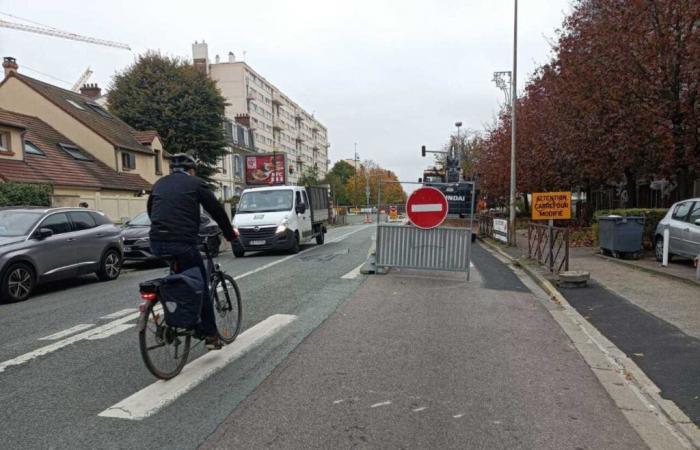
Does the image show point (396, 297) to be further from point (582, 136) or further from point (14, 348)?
point (582, 136)

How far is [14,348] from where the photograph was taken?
556 centimetres

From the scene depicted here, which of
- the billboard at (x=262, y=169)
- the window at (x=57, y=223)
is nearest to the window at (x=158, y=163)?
the billboard at (x=262, y=169)

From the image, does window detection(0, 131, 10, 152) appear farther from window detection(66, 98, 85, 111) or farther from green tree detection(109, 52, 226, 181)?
green tree detection(109, 52, 226, 181)

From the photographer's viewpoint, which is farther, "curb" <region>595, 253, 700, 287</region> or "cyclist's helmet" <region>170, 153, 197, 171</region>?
"curb" <region>595, 253, 700, 287</region>

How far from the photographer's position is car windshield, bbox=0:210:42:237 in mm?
9312

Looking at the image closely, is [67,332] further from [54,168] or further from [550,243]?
[54,168]

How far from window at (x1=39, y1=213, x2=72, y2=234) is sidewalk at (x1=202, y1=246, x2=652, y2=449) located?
20.8 ft

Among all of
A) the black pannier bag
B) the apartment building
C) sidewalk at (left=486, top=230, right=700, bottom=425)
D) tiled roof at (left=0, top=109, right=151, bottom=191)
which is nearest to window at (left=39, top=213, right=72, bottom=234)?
the black pannier bag

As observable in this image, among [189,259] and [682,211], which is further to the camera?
[682,211]

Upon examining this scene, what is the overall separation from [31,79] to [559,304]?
3152 cm

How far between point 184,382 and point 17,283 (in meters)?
6.18

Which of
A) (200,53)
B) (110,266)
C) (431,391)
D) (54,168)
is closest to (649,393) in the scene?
(431,391)

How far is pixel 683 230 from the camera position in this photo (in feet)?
36.3

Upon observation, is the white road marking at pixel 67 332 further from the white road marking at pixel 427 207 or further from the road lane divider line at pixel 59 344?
the white road marking at pixel 427 207
